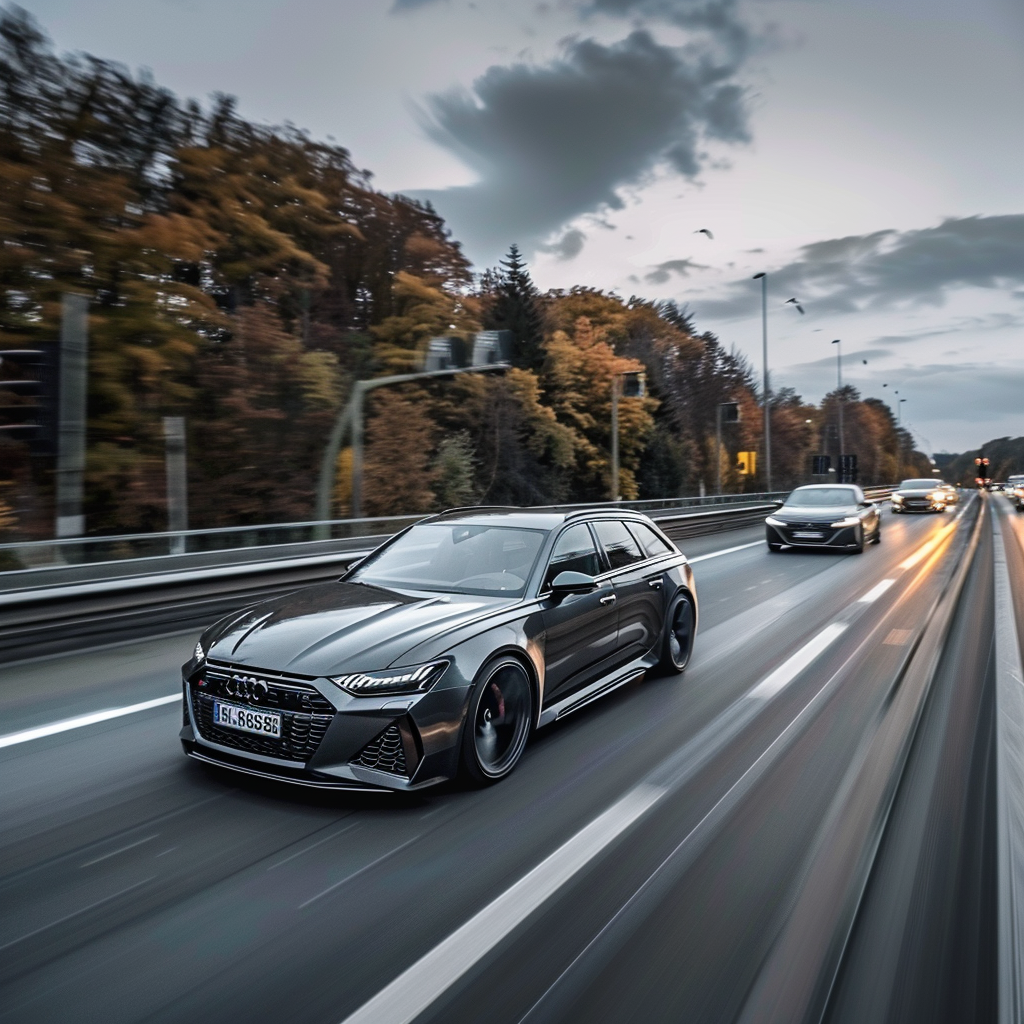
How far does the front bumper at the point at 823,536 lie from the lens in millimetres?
18859

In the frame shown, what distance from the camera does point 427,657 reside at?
14.6ft

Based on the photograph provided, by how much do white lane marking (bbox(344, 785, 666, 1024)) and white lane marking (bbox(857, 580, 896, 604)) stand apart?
8137 millimetres

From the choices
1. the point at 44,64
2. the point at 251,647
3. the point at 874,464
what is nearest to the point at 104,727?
the point at 251,647

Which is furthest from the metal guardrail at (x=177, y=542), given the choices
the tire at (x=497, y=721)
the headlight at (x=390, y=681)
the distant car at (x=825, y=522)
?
the distant car at (x=825, y=522)

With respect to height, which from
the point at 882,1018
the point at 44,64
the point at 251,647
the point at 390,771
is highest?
the point at 44,64

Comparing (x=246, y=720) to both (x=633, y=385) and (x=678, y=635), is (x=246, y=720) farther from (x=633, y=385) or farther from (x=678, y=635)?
(x=633, y=385)

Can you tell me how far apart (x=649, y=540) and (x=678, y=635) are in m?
0.79

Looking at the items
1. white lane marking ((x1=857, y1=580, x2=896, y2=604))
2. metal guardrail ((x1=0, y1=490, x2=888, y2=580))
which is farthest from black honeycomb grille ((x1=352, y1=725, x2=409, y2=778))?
white lane marking ((x1=857, y1=580, x2=896, y2=604))

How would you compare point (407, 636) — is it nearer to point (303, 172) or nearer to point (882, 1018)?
point (882, 1018)

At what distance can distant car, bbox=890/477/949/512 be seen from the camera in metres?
39.4

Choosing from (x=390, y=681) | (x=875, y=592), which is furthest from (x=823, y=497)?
(x=390, y=681)

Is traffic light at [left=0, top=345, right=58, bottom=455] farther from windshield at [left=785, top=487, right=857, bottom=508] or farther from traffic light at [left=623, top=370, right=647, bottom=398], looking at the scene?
traffic light at [left=623, top=370, right=647, bottom=398]

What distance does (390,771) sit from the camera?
14.0 ft

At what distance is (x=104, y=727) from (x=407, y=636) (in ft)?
8.17
